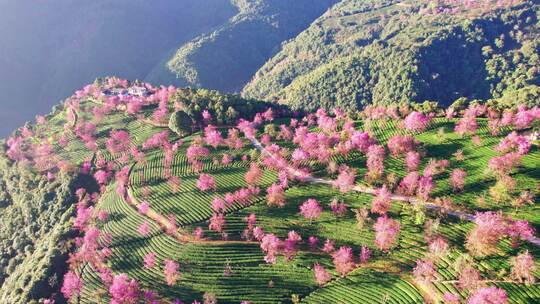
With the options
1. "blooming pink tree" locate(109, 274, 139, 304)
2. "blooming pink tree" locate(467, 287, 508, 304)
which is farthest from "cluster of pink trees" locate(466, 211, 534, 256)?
"blooming pink tree" locate(109, 274, 139, 304)

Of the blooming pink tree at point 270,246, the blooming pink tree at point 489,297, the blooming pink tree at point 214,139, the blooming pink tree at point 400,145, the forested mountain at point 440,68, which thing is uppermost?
the forested mountain at point 440,68

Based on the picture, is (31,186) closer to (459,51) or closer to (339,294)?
(339,294)

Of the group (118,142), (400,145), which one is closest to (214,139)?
(118,142)

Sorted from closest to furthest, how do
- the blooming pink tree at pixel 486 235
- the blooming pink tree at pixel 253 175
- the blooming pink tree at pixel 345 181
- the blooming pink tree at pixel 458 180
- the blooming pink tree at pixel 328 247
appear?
the blooming pink tree at pixel 486 235, the blooming pink tree at pixel 328 247, the blooming pink tree at pixel 458 180, the blooming pink tree at pixel 345 181, the blooming pink tree at pixel 253 175

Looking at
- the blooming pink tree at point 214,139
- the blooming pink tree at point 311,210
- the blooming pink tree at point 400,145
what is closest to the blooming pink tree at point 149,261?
the blooming pink tree at point 311,210

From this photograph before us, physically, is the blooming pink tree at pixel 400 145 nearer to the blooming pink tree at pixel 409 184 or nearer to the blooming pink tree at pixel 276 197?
the blooming pink tree at pixel 409 184

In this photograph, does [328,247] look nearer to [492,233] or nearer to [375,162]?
[375,162]
